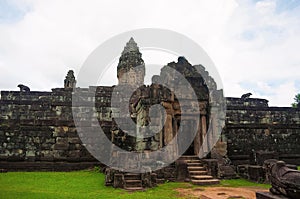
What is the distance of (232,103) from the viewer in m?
23.8

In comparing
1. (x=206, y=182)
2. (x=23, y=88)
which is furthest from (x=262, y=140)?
(x=23, y=88)

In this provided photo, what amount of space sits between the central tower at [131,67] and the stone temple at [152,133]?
0.49ft

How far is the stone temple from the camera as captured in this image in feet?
33.3

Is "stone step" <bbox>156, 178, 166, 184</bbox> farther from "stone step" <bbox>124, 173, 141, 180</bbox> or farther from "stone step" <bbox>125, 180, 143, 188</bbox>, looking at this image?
"stone step" <bbox>125, 180, 143, 188</bbox>

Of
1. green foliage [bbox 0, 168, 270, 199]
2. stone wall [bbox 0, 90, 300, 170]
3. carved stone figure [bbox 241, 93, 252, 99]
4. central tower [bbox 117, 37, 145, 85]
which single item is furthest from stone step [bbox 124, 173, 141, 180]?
carved stone figure [bbox 241, 93, 252, 99]

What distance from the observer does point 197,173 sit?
10031 millimetres

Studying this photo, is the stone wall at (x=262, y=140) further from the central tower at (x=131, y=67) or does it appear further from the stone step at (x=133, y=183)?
the central tower at (x=131, y=67)

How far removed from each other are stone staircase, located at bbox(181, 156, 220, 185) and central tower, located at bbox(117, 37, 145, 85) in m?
9.82

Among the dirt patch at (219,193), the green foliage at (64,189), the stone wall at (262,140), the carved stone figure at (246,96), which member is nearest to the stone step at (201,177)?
the green foliage at (64,189)

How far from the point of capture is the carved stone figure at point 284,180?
5.03 metres

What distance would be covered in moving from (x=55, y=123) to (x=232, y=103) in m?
15.8

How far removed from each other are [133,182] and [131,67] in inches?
497

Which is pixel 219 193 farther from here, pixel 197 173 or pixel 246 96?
pixel 246 96

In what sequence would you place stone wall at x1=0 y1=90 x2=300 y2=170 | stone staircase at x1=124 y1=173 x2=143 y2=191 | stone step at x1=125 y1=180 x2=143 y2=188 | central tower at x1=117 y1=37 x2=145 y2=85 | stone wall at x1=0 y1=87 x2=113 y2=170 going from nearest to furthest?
stone staircase at x1=124 y1=173 x2=143 y2=191 < stone step at x1=125 y1=180 x2=143 y2=188 < stone wall at x1=0 y1=87 x2=113 y2=170 < stone wall at x1=0 y1=90 x2=300 y2=170 < central tower at x1=117 y1=37 x2=145 y2=85
